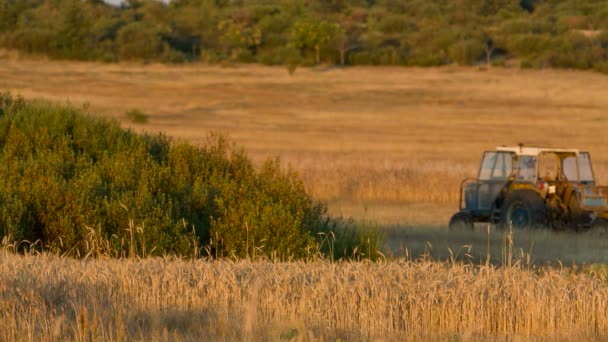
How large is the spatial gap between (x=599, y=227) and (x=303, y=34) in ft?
194

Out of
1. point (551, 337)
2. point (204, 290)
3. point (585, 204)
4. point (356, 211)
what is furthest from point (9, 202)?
point (356, 211)

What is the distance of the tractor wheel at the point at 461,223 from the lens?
923 inches

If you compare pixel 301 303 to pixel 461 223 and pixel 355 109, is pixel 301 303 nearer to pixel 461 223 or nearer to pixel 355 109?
pixel 461 223

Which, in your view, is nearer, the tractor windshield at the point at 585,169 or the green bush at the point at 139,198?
the green bush at the point at 139,198

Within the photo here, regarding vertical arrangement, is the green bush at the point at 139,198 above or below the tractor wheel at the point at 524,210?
above

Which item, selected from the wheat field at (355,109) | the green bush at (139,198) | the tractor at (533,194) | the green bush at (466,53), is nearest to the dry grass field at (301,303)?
the green bush at (139,198)

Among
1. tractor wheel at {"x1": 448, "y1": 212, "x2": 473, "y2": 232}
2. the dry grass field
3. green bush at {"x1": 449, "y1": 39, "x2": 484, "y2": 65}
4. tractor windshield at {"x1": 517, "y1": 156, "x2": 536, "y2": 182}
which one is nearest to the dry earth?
green bush at {"x1": 449, "y1": 39, "x2": 484, "y2": 65}

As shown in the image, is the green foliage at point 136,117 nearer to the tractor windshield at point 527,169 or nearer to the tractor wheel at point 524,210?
the tractor windshield at point 527,169

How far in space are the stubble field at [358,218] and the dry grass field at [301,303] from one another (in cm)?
2

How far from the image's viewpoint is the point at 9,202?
15.6 m

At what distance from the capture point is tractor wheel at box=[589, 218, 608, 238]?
2251 cm

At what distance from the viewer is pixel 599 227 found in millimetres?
22625

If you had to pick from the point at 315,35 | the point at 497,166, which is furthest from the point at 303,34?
the point at 497,166

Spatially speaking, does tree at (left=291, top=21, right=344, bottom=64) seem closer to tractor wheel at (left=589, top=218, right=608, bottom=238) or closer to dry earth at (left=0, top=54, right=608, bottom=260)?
dry earth at (left=0, top=54, right=608, bottom=260)
